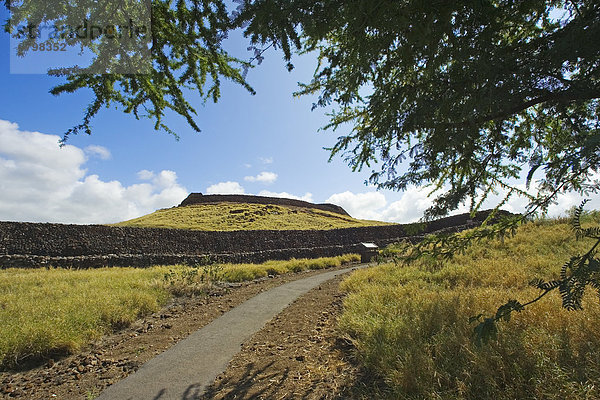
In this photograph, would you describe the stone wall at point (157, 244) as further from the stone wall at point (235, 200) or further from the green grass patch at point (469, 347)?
the stone wall at point (235, 200)

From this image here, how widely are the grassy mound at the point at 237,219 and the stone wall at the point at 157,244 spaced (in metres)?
→ 10.2

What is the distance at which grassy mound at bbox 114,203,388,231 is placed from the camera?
3866cm

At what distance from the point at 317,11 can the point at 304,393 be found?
4.22 m

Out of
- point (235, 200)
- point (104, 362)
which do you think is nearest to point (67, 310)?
point (104, 362)

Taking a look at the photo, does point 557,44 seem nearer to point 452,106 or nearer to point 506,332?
point 452,106

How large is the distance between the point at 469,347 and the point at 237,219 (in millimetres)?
41999

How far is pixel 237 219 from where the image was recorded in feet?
143

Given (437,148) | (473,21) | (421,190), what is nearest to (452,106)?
(437,148)

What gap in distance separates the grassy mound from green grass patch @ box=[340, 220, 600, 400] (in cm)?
3290

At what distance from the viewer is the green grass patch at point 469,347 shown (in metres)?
2.48

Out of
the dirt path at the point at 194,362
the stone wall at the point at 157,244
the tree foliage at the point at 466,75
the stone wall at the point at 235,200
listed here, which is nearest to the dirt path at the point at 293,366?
the dirt path at the point at 194,362

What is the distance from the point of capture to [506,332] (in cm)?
338

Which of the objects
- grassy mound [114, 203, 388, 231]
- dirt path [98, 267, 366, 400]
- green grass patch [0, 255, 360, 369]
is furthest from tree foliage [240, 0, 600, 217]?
grassy mound [114, 203, 388, 231]

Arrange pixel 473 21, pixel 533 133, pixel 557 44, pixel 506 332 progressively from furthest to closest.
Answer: pixel 533 133, pixel 506 332, pixel 473 21, pixel 557 44
